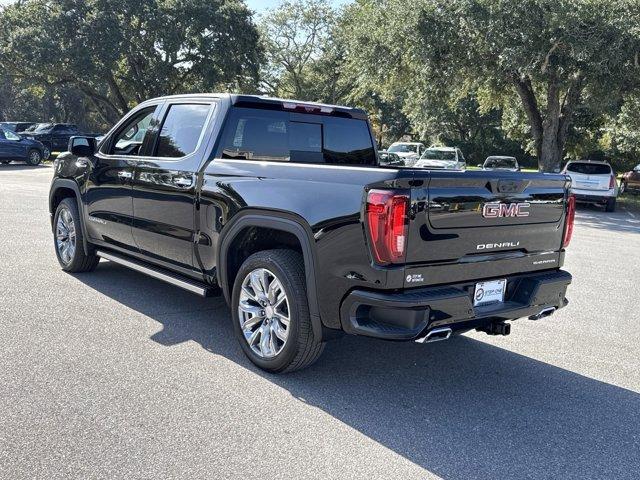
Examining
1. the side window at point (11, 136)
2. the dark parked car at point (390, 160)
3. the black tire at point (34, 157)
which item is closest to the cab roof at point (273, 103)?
the dark parked car at point (390, 160)

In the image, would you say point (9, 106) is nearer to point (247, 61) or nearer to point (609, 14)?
point (247, 61)

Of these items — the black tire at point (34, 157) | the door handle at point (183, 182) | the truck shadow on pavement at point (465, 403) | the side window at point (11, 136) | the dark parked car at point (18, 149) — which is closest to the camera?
the truck shadow on pavement at point (465, 403)

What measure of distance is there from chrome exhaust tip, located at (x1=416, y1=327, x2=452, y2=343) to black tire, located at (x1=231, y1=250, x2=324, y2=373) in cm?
73

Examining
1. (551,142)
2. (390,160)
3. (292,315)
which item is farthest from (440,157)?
(292,315)

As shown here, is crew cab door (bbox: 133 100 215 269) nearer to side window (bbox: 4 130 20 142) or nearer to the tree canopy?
the tree canopy

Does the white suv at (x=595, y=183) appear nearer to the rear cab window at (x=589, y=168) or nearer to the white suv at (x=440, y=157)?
the rear cab window at (x=589, y=168)

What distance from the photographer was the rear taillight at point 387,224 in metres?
3.24

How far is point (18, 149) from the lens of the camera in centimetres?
2423

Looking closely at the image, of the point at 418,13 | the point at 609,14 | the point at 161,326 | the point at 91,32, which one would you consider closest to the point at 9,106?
the point at 91,32

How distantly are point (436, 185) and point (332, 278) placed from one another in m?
0.83

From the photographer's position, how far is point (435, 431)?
338cm

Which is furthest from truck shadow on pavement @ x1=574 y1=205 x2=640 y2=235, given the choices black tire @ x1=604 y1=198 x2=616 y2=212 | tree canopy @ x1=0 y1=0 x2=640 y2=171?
tree canopy @ x1=0 y1=0 x2=640 y2=171

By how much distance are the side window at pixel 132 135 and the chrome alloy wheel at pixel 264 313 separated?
2.11 metres

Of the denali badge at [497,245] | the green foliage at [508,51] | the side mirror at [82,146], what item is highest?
the green foliage at [508,51]
